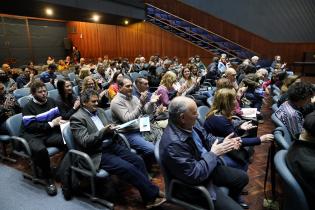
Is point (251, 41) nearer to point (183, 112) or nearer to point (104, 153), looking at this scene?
point (104, 153)

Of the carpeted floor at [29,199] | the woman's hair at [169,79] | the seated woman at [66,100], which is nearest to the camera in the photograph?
the carpeted floor at [29,199]

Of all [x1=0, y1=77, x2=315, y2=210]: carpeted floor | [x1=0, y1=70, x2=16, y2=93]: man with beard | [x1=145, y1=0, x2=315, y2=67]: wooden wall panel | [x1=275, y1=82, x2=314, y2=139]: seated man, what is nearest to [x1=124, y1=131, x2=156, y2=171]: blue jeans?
[x1=0, y1=77, x2=315, y2=210]: carpeted floor

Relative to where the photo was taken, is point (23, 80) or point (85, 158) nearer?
point (85, 158)

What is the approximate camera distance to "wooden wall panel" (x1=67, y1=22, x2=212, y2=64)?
12336 mm

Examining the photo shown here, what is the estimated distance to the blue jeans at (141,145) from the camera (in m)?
2.84

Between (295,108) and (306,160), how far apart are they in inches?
45.4

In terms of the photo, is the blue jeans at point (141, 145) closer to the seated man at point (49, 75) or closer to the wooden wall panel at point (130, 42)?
the seated man at point (49, 75)

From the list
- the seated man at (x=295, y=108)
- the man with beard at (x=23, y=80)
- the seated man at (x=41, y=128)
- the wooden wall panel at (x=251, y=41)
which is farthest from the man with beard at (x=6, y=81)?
the wooden wall panel at (x=251, y=41)

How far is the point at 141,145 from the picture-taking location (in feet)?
A: 9.36

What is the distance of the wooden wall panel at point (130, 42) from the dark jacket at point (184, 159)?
1047cm

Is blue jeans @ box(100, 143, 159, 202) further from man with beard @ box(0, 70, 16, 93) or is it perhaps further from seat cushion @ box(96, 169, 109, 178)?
man with beard @ box(0, 70, 16, 93)

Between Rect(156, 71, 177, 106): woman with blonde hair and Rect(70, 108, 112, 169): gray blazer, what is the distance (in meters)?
1.56

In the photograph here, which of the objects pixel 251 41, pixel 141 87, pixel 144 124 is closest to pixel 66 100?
pixel 141 87

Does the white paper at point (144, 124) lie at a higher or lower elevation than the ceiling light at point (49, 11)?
lower
